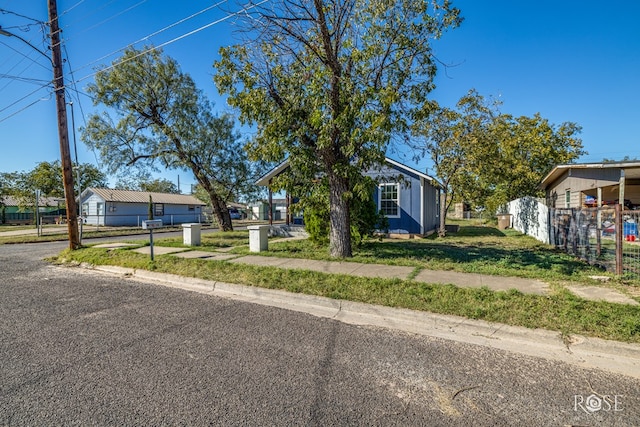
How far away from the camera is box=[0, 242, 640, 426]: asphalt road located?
7.70ft

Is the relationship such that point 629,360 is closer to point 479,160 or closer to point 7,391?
point 7,391

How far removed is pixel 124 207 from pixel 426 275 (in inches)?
1311

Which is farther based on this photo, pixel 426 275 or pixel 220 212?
pixel 220 212

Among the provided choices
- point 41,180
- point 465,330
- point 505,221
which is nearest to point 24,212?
point 41,180

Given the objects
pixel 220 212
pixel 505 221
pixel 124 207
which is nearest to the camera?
pixel 220 212

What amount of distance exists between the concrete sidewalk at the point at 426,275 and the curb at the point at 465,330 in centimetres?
140

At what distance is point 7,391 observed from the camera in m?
2.63

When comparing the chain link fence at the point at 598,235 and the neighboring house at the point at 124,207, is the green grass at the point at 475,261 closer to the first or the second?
the chain link fence at the point at 598,235

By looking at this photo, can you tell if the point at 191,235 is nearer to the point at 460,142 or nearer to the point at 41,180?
the point at 460,142

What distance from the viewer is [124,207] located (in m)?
31.6

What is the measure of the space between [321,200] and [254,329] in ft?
18.7

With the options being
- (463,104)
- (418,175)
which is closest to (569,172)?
(463,104)

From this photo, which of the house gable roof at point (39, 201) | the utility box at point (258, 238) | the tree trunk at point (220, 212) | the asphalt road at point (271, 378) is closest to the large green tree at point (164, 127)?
the tree trunk at point (220, 212)

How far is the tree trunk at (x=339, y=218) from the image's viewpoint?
27.1 feet
